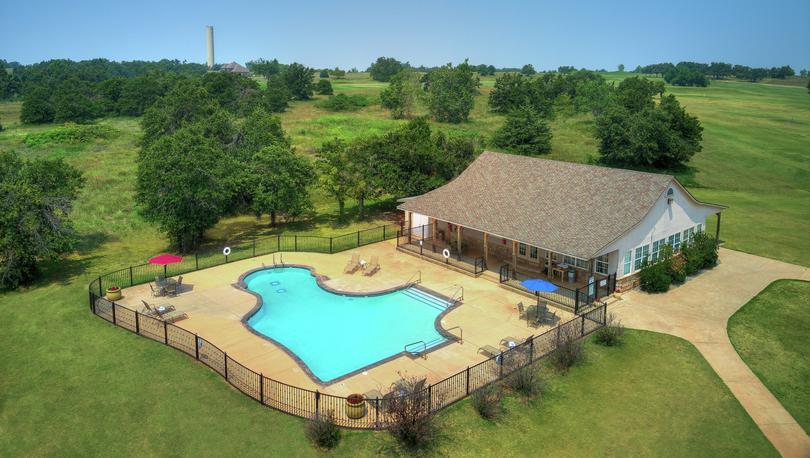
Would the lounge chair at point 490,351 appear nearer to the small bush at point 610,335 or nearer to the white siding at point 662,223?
the small bush at point 610,335

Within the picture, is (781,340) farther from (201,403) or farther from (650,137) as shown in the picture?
(650,137)

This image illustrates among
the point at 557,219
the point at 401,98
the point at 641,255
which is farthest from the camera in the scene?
the point at 401,98

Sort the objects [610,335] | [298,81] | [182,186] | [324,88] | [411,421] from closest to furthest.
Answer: [411,421] → [610,335] → [182,186] → [298,81] → [324,88]

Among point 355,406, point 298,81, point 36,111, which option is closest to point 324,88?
point 298,81

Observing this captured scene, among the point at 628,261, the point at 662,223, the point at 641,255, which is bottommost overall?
the point at 628,261

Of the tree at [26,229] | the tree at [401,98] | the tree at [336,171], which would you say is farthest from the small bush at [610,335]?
the tree at [401,98]

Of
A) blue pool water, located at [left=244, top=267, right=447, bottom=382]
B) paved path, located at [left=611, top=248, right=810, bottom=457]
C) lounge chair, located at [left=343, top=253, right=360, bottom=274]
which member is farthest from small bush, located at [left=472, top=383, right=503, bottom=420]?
lounge chair, located at [left=343, top=253, right=360, bottom=274]

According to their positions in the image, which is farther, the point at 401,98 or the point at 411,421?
the point at 401,98
